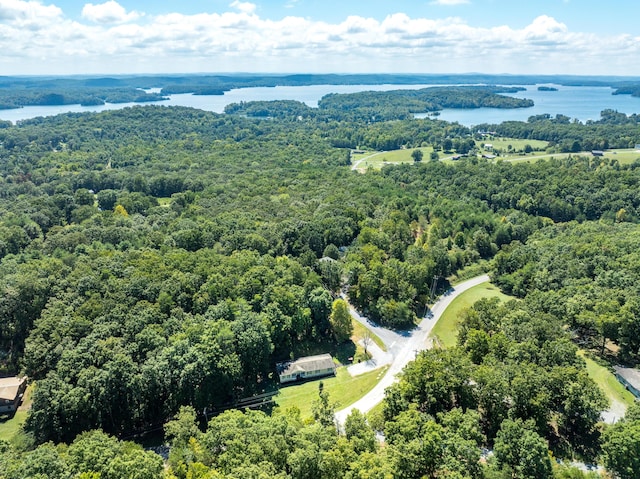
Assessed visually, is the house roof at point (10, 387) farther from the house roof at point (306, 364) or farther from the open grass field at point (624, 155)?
the open grass field at point (624, 155)

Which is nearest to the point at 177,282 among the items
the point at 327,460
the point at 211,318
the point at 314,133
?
the point at 211,318

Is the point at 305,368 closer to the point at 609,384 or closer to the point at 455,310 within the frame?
the point at 455,310

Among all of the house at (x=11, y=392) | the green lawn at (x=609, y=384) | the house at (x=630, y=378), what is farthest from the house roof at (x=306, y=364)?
the house at (x=630, y=378)

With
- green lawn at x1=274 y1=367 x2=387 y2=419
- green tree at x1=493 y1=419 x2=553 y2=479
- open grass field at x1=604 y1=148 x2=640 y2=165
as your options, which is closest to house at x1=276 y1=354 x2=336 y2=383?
green lawn at x1=274 y1=367 x2=387 y2=419

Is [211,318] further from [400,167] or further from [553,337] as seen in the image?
[400,167]

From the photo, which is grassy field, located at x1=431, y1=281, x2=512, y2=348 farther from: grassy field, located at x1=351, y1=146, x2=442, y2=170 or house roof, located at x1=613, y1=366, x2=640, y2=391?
grassy field, located at x1=351, y1=146, x2=442, y2=170
